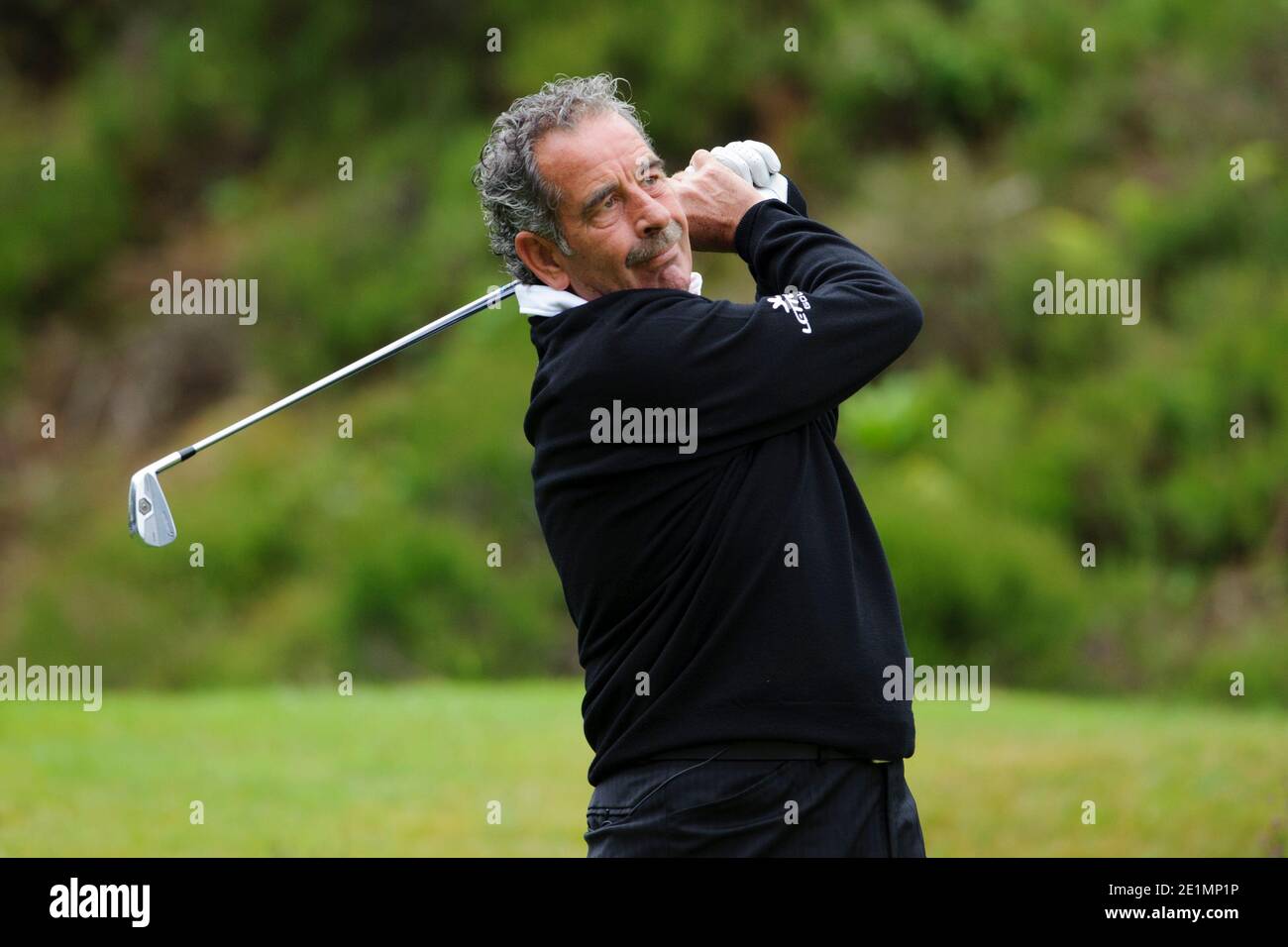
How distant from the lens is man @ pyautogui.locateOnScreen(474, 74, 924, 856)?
2.96 m

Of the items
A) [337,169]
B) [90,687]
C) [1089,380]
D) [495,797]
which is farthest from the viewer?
[337,169]

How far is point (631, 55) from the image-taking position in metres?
20.1

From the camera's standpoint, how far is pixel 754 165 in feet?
11.5

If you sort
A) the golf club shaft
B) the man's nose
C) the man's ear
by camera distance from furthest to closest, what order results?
the golf club shaft
the man's ear
the man's nose

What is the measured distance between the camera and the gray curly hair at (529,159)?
3324 mm

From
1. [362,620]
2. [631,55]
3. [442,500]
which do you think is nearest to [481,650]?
[362,620]

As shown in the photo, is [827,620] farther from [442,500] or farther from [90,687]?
[442,500]

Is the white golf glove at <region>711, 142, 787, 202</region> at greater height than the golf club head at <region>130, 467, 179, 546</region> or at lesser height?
greater

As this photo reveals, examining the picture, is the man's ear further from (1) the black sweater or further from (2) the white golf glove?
(2) the white golf glove

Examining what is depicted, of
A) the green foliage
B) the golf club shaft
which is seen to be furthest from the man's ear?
the green foliage

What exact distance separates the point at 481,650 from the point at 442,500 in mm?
2426

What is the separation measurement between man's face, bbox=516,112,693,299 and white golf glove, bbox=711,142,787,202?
0.22m

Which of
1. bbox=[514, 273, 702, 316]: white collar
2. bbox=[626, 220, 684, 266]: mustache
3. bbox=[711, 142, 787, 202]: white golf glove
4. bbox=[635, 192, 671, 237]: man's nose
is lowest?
bbox=[514, 273, 702, 316]: white collar

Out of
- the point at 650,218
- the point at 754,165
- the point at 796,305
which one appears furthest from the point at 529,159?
the point at 796,305
